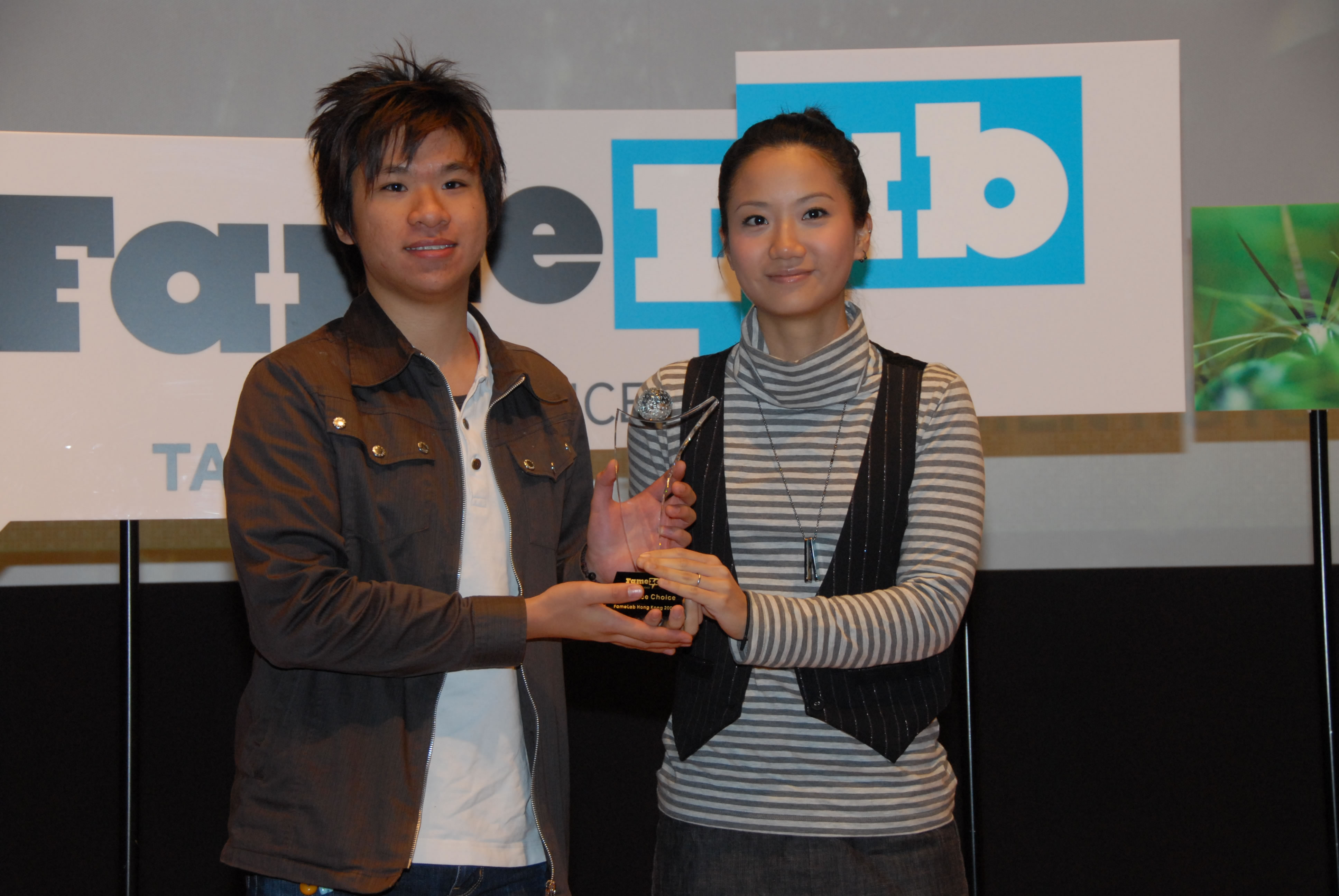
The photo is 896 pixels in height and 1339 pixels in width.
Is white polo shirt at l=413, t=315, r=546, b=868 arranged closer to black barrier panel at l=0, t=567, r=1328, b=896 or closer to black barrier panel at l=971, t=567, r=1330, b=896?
black barrier panel at l=0, t=567, r=1328, b=896

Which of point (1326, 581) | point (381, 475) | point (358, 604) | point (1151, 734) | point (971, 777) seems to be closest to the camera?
point (358, 604)

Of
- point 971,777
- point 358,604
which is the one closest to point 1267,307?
point 971,777

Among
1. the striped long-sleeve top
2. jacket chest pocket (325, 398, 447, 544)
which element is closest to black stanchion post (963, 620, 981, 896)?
the striped long-sleeve top

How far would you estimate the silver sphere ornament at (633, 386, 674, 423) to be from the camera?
157 centimetres

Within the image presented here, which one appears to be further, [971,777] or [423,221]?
[971,777]

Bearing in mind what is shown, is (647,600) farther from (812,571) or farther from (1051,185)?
(1051,185)

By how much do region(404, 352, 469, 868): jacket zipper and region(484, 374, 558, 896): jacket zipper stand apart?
0.02 metres

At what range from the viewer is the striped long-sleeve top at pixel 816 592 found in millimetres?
1405

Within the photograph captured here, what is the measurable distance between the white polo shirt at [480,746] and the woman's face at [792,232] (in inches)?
18.5

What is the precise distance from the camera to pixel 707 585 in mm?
1357

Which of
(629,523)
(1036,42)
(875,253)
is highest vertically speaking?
(1036,42)

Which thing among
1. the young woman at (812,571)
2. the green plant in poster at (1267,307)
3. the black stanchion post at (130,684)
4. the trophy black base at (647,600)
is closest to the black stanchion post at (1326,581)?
the green plant in poster at (1267,307)

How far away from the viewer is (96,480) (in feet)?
7.12

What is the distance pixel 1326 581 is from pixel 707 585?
189cm
